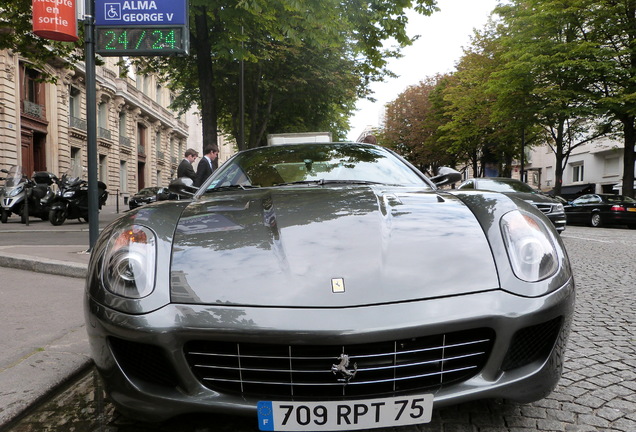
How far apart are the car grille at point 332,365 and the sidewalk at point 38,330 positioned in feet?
3.30

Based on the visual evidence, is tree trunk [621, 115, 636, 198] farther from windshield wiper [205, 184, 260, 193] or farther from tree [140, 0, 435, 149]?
windshield wiper [205, 184, 260, 193]

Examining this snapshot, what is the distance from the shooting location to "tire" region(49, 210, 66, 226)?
499 inches

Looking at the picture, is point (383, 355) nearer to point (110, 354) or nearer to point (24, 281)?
point (110, 354)

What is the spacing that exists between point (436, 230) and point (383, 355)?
605 millimetres

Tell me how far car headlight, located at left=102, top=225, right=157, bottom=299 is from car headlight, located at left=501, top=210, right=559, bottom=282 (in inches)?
51.4

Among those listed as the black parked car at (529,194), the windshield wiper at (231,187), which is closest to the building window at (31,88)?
the black parked car at (529,194)

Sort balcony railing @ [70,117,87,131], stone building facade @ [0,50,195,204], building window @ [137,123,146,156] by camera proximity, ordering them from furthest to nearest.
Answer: building window @ [137,123,146,156], balcony railing @ [70,117,87,131], stone building facade @ [0,50,195,204]

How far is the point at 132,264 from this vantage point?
1866 mm

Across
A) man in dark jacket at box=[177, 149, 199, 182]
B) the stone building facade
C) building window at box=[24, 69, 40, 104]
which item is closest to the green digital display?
man in dark jacket at box=[177, 149, 199, 182]

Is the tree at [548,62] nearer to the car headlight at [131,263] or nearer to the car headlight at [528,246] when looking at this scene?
the car headlight at [528,246]

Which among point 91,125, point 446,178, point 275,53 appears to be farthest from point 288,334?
point 275,53

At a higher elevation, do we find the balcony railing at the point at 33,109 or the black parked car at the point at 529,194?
the balcony railing at the point at 33,109

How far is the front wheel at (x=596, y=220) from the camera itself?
56.7 ft

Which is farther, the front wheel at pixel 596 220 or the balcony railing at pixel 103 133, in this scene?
the balcony railing at pixel 103 133
